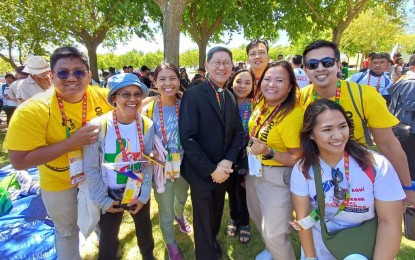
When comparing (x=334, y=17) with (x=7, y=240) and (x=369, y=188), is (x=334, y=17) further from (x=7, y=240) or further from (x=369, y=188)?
(x=7, y=240)

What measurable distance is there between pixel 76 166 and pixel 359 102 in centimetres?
248

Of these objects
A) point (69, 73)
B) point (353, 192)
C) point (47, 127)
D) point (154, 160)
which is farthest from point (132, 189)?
point (353, 192)

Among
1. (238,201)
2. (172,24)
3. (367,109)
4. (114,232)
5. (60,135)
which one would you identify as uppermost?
(172,24)

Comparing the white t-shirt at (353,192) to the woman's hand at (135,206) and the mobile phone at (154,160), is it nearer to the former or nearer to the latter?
the mobile phone at (154,160)

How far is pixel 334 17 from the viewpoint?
35.7ft

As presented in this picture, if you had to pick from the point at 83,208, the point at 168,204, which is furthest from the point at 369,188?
the point at 83,208

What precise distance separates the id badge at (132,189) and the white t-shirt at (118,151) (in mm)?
93

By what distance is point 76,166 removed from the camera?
2.28 m

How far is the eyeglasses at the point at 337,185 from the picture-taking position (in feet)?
6.30

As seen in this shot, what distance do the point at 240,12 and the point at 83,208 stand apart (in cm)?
775

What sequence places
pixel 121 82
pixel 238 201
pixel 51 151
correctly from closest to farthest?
pixel 51 151, pixel 121 82, pixel 238 201

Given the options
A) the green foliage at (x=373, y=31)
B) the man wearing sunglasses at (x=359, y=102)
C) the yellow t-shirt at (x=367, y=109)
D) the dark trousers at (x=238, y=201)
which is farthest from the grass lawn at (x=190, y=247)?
the green foliage at (x=373, y=31)

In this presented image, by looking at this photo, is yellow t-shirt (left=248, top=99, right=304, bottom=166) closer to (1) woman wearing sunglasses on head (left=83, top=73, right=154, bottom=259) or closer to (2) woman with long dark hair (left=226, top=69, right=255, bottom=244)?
(2) woman with long dark hair (left=226, top=69, right=255, bottom=244)

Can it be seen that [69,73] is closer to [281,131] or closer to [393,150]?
[281,131]
